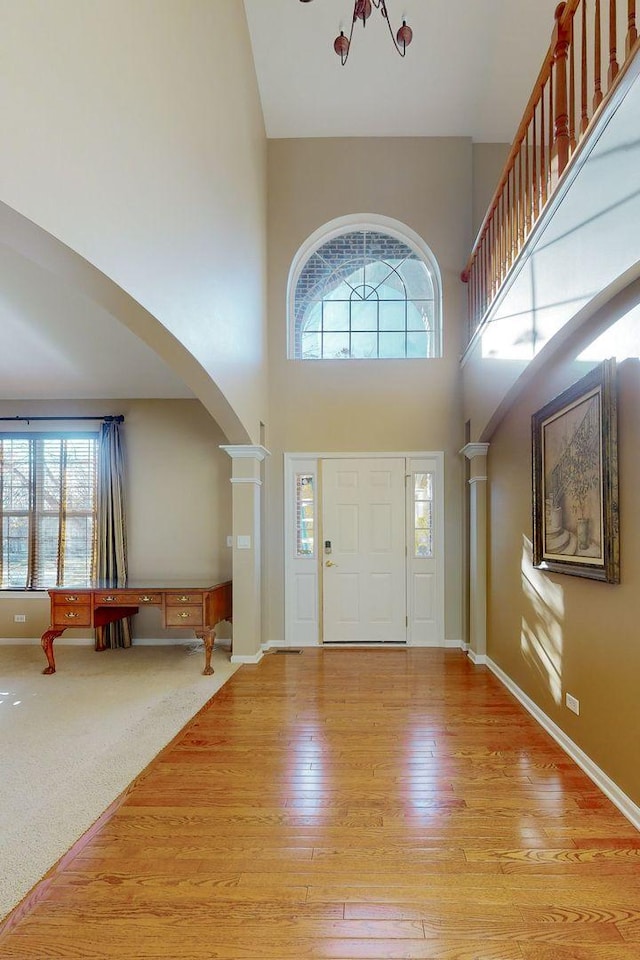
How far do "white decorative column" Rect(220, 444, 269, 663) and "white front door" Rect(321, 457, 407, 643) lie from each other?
0.91 metres

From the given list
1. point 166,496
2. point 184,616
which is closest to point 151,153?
point 184,616

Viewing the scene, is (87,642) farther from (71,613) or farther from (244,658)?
(244,658)

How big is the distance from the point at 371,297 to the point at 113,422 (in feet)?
10.5

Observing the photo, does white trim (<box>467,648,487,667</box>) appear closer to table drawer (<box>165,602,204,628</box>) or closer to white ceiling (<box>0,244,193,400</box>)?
table drawer (<box>165,602,204,628</box>)

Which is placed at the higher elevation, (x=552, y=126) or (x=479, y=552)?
(x=552, y=126)

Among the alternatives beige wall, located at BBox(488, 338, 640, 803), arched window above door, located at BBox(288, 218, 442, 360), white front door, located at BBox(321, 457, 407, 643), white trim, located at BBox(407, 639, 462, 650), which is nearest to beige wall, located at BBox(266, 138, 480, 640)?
white trim, located at BBox(407, 639, 462, 650)

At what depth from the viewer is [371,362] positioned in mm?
5965

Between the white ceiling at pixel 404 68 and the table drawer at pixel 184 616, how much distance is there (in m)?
5.11

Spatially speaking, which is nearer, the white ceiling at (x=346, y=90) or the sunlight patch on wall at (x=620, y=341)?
the sunlight patch on wall at (x=620, y=341)

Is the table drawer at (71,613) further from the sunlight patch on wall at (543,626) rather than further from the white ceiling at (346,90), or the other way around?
the sunlight patch on wall at (543,626)

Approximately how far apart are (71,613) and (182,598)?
1040 millimetres

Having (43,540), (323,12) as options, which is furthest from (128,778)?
(323,12)

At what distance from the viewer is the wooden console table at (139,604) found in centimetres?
495

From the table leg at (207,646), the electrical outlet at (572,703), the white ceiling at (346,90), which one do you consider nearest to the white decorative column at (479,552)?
the electrical outlet at (572,703)
